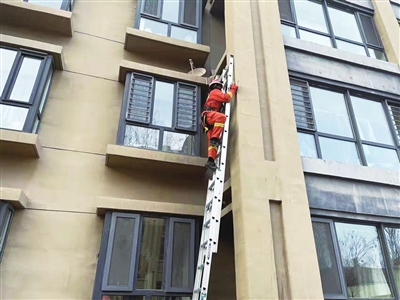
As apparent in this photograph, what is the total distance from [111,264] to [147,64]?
15.9 feet

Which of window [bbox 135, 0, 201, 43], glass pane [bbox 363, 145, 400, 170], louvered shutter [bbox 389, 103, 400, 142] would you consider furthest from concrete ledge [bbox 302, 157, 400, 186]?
window [bbox 135, 0, 201, 43]

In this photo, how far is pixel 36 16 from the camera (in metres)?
7.14

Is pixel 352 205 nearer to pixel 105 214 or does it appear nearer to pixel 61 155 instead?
pixel 105 214

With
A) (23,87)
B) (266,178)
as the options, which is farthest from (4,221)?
(266,178)

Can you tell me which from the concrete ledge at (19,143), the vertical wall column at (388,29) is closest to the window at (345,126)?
the vertical wall column at (388,29)

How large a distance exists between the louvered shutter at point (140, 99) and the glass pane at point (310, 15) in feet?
14.1

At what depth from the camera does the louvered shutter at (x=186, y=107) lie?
7.18 meters

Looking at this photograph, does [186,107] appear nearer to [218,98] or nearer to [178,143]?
[178,143]

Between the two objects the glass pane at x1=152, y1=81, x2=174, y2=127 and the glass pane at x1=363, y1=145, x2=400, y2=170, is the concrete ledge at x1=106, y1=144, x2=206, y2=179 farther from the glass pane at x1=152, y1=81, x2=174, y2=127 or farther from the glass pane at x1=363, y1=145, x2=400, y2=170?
the glass pane at x1=363, y1=145, x2=400, y2=170

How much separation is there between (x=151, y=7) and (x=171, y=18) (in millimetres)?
603

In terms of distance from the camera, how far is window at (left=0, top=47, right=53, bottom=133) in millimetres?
6027

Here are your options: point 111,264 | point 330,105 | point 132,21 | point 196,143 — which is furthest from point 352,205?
point 132,21

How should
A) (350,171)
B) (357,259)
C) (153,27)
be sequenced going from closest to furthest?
(357,259)
(350,171)
(153,27)

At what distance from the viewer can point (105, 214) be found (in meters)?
5.93
